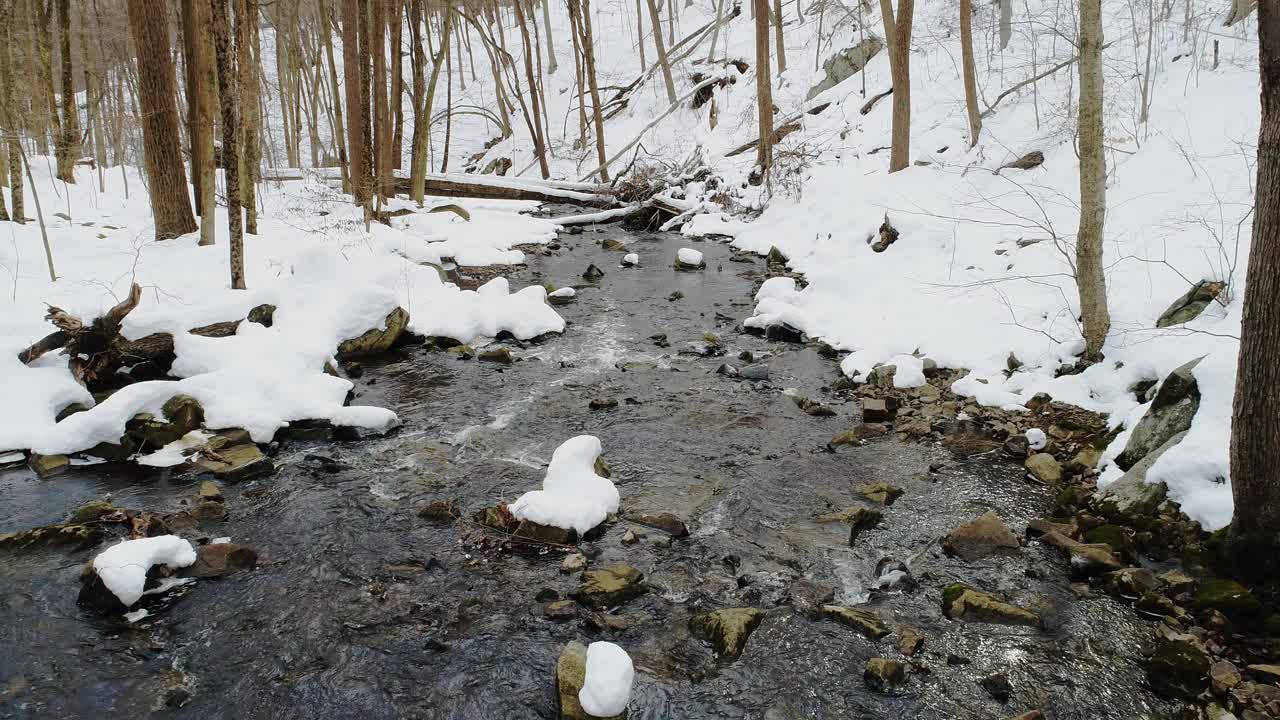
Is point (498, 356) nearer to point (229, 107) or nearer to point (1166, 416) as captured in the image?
point (229, 107)

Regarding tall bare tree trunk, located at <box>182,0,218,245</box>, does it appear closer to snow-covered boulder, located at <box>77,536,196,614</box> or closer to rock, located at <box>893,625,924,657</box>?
snow-covered boulder, located at <box>77,536,196,614</box>

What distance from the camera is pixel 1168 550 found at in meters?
4.33

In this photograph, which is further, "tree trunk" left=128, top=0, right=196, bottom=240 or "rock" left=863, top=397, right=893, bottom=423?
"tree trunk" left=128, top=0, right=196, bottom=240

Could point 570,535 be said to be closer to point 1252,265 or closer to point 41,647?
point 41,647

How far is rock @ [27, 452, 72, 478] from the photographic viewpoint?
18.2 ft

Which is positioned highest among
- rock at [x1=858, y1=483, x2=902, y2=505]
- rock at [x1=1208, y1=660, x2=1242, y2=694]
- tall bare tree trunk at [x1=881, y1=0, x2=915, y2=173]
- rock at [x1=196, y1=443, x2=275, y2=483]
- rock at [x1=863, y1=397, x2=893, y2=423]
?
tall bare tree trunk at [x1=881, y1=0, x2=915, y2=173]

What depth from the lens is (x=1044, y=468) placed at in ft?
17.9

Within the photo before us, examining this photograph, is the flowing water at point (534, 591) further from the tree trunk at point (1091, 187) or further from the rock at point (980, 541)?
the tree trunk at point (1091, 187)

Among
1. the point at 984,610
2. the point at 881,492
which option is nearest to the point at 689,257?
the point at 881,492

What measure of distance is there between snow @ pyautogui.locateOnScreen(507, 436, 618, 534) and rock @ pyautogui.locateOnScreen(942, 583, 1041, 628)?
2.14 metres

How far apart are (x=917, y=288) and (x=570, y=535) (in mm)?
6140

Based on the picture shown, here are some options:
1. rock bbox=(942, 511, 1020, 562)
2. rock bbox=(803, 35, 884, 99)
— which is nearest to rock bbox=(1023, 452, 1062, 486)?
rock bbox=(942, 511, 1020, 562)

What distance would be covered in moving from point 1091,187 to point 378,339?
23.6ft

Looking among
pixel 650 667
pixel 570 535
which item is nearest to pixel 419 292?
pixel 570 535
